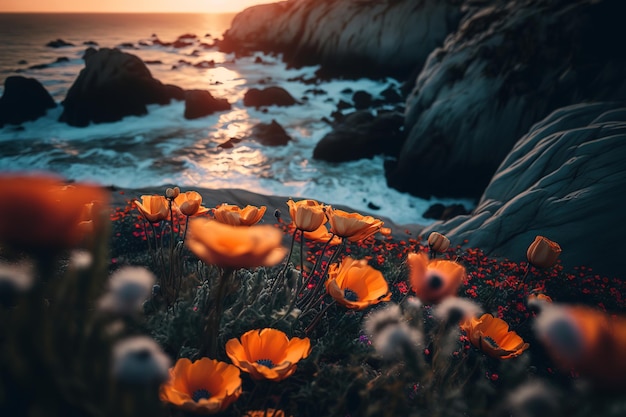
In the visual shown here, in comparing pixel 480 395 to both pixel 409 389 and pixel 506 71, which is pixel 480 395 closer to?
pixel 409 389

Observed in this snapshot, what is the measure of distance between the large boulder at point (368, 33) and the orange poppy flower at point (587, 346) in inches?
1037

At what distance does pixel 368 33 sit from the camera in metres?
28.0

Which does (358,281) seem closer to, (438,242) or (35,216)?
(438,242)

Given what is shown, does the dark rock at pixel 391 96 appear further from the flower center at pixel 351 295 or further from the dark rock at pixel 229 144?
the flower center at pixel 351 295

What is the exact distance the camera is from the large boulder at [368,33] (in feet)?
84.5

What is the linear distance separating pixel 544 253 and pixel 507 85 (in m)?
9.43

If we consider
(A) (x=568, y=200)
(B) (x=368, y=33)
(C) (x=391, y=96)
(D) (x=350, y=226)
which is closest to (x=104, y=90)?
(C) (x=391, y=96)

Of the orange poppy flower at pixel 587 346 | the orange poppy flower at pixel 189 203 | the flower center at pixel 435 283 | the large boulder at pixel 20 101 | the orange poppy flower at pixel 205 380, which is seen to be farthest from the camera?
the large boulder at pixel 20 101

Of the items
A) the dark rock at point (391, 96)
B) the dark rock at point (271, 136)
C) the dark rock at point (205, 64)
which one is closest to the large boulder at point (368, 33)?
the dark rock at point (391, 96)

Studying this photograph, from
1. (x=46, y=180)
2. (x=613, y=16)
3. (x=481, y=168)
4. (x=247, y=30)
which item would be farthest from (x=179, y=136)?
(x=247, y=30)

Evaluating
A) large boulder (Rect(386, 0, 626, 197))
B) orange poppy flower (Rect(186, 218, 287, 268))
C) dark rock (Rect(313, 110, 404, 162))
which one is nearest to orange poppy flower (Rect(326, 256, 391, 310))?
orange poppy flower (Rect(186, 218, 287, 268))

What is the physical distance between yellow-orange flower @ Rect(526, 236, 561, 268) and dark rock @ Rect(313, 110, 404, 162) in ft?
37.9

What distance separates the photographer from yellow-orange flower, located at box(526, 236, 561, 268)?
2.72 m

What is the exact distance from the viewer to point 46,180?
105cm
